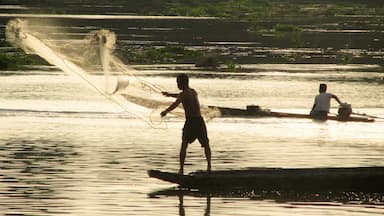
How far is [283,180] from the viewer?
21.2 m

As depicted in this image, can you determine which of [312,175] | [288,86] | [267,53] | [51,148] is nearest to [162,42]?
[267,53]

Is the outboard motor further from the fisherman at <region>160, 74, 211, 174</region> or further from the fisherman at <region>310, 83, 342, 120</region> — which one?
the fisherman at <region>160, 74, 211, 174</region>

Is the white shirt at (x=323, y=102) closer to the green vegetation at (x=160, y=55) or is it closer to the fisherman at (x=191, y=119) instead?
the fisherman at (x=191, y=119)

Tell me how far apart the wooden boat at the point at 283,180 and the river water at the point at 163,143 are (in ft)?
0.57

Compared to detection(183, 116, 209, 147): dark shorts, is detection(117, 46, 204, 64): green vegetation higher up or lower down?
higher up

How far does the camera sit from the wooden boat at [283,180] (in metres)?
21.2

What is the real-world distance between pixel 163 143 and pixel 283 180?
24.3ft

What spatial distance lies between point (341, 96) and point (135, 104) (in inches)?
744

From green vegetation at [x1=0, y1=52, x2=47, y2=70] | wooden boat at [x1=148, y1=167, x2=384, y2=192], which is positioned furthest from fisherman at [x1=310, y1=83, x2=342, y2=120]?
green vegetation at [x1=0, y1=52, x2=47, y2=70]

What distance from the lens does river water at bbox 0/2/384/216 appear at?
20.2 m

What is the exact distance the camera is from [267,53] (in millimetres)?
61969

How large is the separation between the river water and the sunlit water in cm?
2

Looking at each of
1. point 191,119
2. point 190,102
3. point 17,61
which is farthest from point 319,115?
point 17,61

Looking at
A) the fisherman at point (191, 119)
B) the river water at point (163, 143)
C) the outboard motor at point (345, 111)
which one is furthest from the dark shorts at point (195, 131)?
the outboard motor at point (345, 111)
